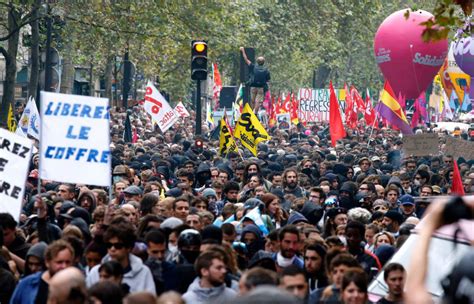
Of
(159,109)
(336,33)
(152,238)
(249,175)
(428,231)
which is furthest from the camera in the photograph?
(336,33)

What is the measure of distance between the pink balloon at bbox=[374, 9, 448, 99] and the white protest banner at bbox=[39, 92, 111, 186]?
16764 mm

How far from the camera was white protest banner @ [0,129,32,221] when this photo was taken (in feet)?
34.8

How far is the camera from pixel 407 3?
3066 inches

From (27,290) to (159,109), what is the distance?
20237 millimetres

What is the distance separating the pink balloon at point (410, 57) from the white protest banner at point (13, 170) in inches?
661

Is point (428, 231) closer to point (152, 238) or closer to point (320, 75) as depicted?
point (152, 238)

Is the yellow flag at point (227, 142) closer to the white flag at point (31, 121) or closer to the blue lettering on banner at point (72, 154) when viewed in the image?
the white flag at point (31, 121)

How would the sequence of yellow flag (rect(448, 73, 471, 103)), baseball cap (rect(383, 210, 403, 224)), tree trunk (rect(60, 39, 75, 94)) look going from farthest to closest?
1. tree trunk (rect(60, 39, 75, 94))
2. yellow flag (rect(448, 73, 471, 103))
3. baseball cap (rect(383, 210, 403, 224))

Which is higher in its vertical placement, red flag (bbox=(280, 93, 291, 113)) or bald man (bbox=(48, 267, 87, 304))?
red flag (bbox=(280, 93, 291, 113))

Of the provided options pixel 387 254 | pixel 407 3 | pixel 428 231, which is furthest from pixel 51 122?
pixel 407 3

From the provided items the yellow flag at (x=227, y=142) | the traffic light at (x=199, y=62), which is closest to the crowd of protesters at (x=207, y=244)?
the yellow flag at (x=227, y=142)

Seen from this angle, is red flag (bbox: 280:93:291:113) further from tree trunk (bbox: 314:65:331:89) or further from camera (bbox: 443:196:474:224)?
camera (bbox: 443:196:474:224)

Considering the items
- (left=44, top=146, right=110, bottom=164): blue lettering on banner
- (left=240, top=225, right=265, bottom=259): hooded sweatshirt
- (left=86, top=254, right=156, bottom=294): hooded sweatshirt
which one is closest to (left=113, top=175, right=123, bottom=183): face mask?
(left=240, top=225, right=265, bottom=259): hooded sweatshirt

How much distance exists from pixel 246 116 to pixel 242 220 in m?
11.5
